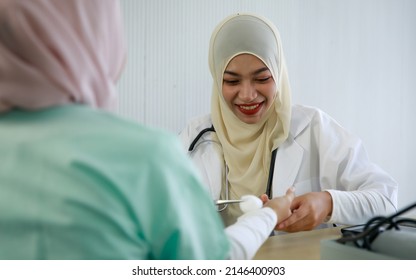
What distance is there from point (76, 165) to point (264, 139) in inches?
47.3

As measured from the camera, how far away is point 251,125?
1.69 m

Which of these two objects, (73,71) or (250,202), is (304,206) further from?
(73,71)

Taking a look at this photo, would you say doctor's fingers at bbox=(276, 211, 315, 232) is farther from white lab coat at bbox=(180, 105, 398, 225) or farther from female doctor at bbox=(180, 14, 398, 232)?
female doctor at bbox=(180, 14, 398, 232)

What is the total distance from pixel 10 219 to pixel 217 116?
1273 mm

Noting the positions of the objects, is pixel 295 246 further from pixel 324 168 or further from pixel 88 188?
pixel 88 188

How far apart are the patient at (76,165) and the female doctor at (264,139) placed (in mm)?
957

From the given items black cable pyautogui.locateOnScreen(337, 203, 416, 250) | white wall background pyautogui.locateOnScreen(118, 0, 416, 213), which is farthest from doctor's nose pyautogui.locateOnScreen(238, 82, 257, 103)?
black cable pyautogui.locateOnScreen(337, 203, 416, 250)

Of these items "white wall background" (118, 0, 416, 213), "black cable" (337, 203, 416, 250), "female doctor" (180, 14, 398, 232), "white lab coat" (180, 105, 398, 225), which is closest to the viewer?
"black cable" (337, 203, 416, 250)

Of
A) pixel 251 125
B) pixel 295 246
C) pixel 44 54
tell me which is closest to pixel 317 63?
pixel 251 125

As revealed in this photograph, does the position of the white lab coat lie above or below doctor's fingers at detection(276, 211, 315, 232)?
above

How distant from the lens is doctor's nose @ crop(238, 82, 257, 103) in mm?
1568

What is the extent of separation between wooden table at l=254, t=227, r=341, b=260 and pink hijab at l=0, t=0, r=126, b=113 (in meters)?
0.61

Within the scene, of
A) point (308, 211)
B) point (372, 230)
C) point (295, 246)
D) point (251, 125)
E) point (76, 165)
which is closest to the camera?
point (76, 165)
